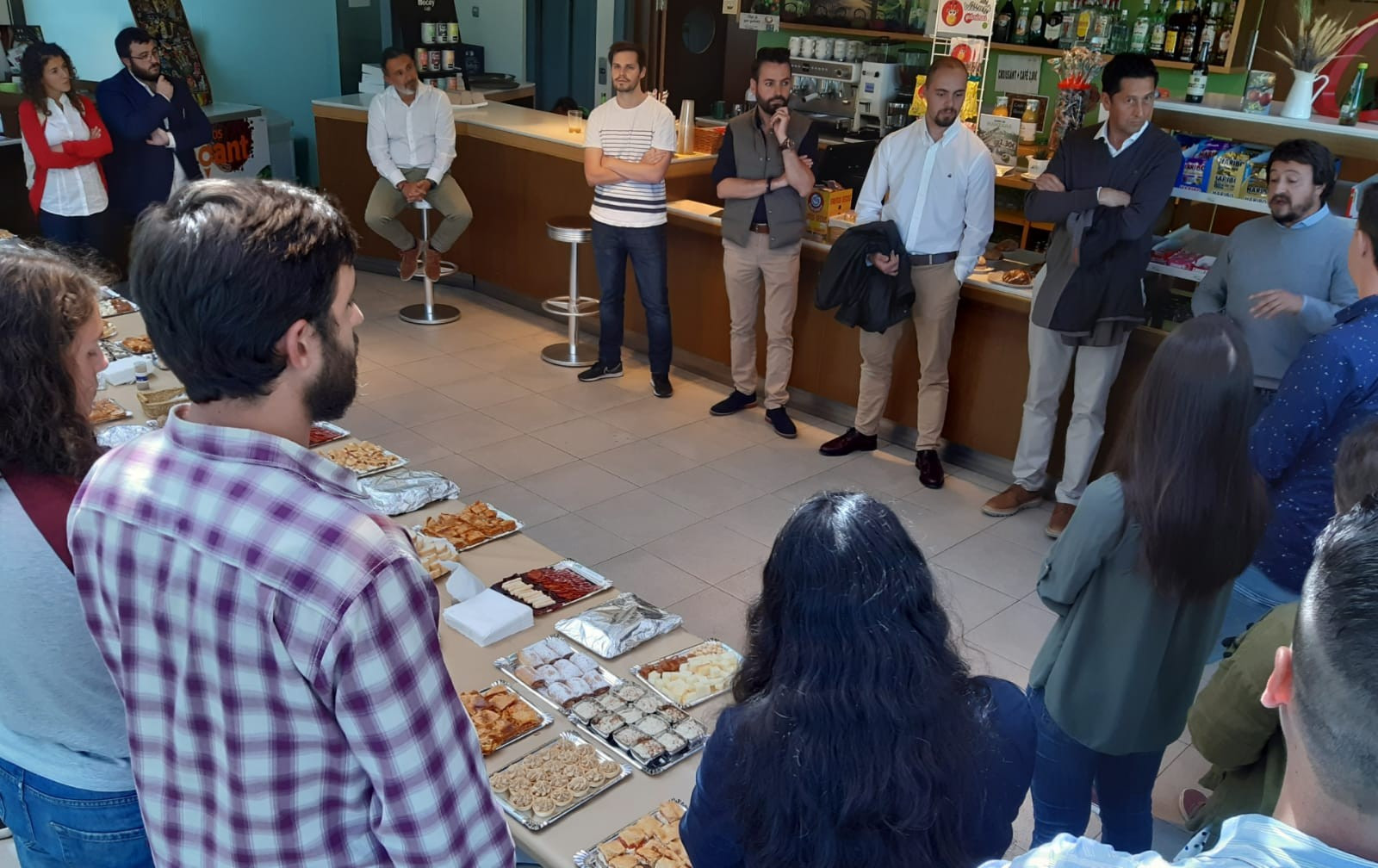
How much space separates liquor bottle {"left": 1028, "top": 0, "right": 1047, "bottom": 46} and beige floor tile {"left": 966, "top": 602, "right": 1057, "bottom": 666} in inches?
181

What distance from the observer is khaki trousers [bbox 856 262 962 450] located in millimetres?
4887

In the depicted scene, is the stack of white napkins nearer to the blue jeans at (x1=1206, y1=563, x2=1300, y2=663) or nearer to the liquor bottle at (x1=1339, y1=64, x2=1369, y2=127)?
the blue jeans at (x1=1206, y1=563, x2=1300, y2=663)

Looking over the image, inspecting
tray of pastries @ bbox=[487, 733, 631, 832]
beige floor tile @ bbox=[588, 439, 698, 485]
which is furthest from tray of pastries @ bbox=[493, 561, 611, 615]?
beige floor tile @ bbox=[588, 439, 698, 485]

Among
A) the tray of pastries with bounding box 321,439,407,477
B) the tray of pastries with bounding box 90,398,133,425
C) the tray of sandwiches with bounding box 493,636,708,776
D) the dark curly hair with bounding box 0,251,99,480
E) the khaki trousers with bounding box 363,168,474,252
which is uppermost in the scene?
the dark curly hair with bounding box 0,251,99,480

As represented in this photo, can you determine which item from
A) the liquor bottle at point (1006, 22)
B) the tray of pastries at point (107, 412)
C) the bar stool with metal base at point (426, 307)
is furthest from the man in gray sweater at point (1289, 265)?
the bar stool with metal base at point (426, 307)

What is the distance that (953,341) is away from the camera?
5.22 metres

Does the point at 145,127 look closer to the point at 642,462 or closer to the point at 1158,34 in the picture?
the point at 642,462

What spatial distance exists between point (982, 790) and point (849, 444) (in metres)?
3.97

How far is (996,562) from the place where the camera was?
445cm

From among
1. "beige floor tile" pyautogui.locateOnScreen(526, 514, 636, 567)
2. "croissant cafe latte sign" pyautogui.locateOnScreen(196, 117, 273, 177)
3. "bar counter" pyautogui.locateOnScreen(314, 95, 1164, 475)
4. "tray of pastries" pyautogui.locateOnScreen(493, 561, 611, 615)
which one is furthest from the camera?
"croissant cafe latte sign" pyautogui.locateOnScreen(196, 117, 273, 177)

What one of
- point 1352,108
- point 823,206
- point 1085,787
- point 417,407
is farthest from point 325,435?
point 1352,108

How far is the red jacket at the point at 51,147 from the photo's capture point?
18.5 feet

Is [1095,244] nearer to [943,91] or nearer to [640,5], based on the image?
[943,91]

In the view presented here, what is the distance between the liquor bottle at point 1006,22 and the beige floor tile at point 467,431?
4.44 metres
